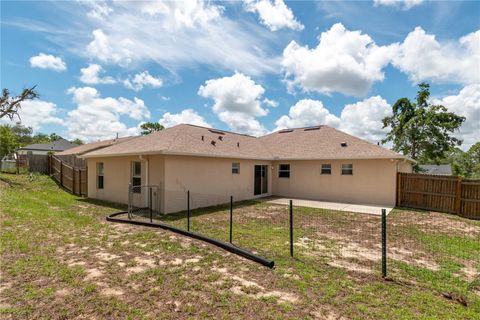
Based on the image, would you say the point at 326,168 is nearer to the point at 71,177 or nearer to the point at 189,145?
the point at 189,145

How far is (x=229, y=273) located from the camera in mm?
4438

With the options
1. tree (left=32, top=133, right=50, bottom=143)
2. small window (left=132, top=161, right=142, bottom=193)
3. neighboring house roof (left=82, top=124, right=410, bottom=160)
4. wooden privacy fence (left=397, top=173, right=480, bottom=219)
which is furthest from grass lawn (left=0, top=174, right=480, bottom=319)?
tree (left=32, top=133, right=50, bottom=143)

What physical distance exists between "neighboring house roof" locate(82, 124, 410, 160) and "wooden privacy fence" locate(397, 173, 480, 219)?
1.41 meters

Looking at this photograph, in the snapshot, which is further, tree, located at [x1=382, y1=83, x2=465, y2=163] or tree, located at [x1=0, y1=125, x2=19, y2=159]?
tree, located at [x1=0, y1=125, x2=19, y2=159]

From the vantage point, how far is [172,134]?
40.1 feet

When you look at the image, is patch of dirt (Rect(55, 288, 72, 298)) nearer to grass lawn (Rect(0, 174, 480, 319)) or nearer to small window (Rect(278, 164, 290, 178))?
grass lawn (Rect(0, 174, 480, 319))

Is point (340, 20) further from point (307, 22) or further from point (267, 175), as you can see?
point (267, 175)

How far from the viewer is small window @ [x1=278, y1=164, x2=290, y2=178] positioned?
15855 millimetres

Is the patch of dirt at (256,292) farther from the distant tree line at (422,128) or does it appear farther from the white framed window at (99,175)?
the distant tree line at (422,128)

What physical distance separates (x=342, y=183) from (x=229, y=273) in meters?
11.1

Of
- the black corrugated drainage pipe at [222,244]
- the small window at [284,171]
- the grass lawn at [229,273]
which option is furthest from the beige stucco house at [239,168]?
the grass lawn at [229,273]

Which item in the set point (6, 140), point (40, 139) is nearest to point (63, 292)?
point (6, 140)

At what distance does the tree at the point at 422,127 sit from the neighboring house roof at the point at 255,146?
434 inches

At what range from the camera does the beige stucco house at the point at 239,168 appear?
412 inches
